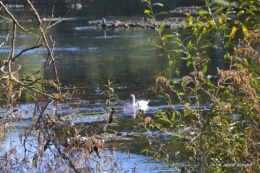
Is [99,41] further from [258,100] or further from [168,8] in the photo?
[258,100]

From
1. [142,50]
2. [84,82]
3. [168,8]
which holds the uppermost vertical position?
[168,8]

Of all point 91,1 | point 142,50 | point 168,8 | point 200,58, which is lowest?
point 200,58

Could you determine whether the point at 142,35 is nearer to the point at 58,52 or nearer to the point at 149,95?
the point at 58,52

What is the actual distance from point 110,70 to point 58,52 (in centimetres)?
735

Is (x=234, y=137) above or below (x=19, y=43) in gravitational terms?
below

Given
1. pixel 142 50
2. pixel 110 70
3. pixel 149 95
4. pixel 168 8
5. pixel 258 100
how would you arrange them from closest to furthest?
pixel 258 100 → pixel 149 95 → pixel 110 70 → pixel 142 50 → pixel 168 8

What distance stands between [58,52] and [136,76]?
9.33 m

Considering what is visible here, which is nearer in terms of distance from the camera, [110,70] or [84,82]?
[84,82]

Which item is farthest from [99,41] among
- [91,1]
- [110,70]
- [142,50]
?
[91,1]

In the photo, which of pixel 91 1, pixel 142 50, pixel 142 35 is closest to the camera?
pixel 142 50

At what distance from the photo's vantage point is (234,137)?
4.38 m

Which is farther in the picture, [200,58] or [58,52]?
[58,52]

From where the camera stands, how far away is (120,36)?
36.0 meters

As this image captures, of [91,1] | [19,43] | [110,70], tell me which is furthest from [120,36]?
[91,1]
